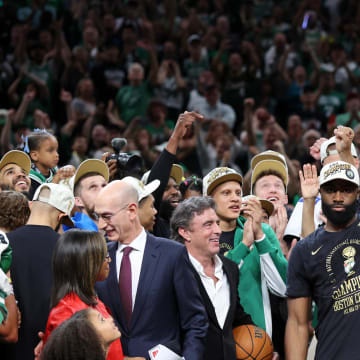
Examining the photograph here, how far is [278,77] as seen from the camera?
1320cm

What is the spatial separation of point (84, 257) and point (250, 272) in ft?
5.46

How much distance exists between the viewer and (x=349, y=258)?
15.1ft

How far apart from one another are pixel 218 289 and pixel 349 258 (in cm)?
88

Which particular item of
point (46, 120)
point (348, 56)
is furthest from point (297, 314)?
point (348, 56)

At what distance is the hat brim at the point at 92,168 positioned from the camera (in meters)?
6.25

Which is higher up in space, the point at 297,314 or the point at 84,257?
the point at 84,257

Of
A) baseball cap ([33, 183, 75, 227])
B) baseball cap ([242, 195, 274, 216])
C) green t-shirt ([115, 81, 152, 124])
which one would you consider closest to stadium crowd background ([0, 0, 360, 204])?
green t-shirt ([115, 81, 152, 124])

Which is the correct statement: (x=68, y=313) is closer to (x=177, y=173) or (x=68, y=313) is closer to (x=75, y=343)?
(x=75, y=343)

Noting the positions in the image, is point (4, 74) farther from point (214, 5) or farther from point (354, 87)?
point (354, 87)

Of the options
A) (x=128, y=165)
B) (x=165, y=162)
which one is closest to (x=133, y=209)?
(x=165, y=162)

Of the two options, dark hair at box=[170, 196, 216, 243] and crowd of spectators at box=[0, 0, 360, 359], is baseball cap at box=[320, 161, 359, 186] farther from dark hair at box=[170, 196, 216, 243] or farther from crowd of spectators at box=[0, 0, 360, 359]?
dark hair at box=[170, 196, 216, 243]

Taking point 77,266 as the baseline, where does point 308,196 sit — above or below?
above

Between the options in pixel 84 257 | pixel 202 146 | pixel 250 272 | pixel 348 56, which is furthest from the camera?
pixel 348 56

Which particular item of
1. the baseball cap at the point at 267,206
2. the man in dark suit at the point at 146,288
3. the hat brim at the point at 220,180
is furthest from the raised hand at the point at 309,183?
the man in dark suit at the point at 146,288
